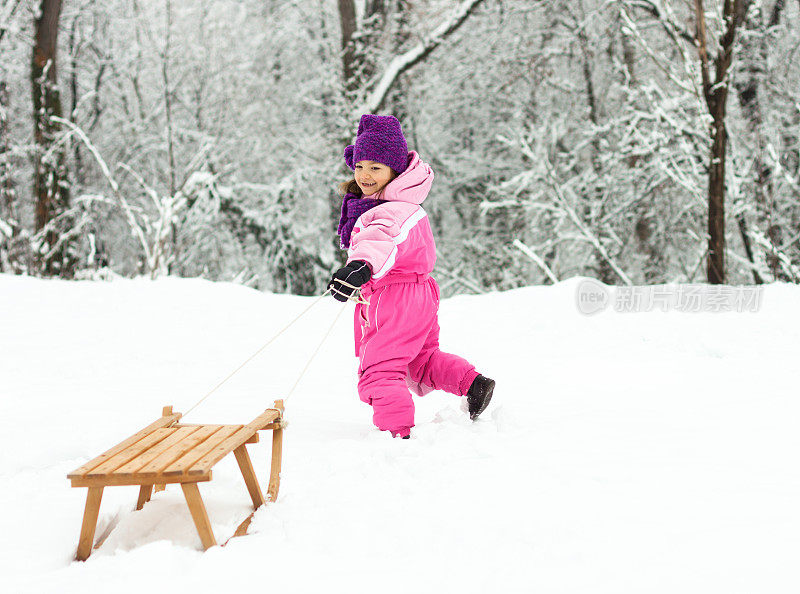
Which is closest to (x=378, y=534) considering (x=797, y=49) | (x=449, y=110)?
(x=797, y=49)

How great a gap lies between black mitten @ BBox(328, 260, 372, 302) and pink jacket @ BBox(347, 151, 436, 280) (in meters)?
0.06

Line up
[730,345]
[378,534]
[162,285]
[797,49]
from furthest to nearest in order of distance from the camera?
[797,49] < [162,285] < [730,345] < [378,534]

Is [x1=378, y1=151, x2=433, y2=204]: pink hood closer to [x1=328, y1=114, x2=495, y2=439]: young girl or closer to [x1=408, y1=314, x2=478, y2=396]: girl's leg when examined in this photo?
[x1=328, y1=114, x2=495, y2=439]: young girl

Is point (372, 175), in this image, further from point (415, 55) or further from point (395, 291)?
point (415, 55)

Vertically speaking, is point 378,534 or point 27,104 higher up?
point 27,104

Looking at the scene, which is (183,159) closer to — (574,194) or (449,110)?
(449,110)

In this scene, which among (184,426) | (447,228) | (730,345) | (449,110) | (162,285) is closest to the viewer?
(184,426)

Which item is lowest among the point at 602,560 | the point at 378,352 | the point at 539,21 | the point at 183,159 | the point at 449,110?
the point at 602,560

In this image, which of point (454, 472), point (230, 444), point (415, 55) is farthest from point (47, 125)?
point (454, 472)

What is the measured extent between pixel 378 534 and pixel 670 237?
28.8 feet

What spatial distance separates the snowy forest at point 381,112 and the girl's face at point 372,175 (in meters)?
4.73

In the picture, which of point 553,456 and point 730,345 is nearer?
point 553,456

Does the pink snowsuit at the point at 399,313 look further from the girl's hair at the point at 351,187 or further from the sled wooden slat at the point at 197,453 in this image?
the sled wooden slat at the point at 197,453

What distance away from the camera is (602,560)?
150 centimetres
